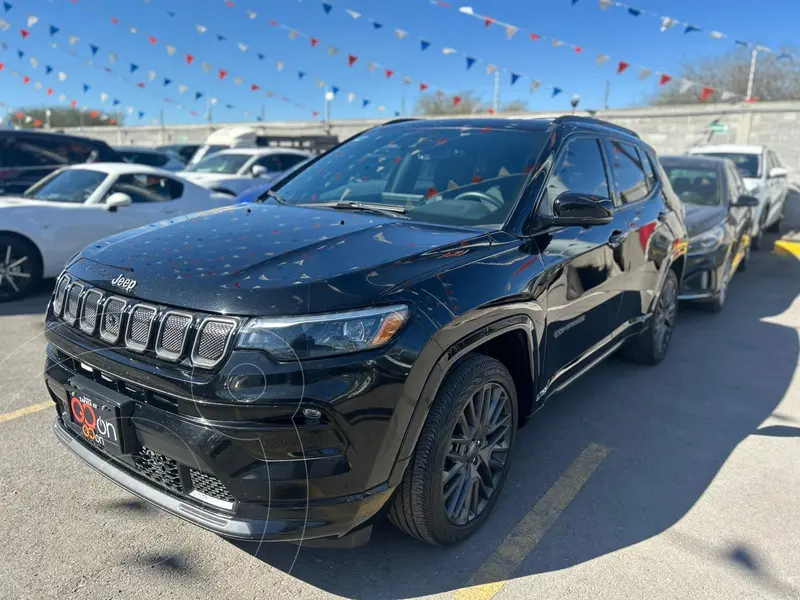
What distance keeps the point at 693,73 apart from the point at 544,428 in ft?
103

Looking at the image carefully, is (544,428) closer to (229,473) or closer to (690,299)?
(229,473)

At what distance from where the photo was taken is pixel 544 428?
3.94m

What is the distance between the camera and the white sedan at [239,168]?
1104cm

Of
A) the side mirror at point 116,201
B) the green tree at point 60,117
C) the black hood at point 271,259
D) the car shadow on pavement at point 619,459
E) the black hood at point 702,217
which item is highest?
the green tree at point 60,117

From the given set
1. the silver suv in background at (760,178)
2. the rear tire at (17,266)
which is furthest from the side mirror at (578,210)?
the silver suv in background at (760,178)

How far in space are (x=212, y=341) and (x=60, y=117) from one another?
146 feet

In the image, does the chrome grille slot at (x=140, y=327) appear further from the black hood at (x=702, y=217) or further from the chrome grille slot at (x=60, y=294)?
the black hood at (x=702, y=217)

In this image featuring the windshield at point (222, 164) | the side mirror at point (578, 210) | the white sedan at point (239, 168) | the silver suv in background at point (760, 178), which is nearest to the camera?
the side mirror at point (578, 210)

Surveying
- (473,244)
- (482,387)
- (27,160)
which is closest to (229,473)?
(482,387)

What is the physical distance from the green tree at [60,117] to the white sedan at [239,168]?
90.2ft

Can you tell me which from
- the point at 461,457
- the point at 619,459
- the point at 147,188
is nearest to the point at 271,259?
the point at 461,457

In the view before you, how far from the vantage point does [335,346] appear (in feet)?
6.82

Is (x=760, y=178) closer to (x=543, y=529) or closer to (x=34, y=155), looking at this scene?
(x=543, y=529)

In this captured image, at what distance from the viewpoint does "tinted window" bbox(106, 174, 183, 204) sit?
717cm
